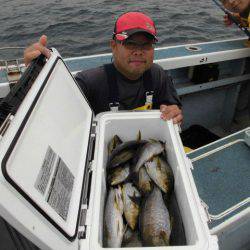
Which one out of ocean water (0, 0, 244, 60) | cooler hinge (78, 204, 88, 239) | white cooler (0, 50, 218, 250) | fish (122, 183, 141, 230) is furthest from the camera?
ocean water (0, 0, 244, 60)

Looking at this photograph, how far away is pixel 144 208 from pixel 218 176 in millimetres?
1056

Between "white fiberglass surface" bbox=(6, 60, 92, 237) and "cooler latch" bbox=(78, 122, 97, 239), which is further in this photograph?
"cooler latch" bbox=(78, 122, 97, 239)

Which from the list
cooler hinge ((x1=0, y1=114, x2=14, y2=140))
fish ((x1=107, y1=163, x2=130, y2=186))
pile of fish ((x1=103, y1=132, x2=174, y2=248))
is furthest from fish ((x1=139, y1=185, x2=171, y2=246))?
cooler hinge ((x1=0, y1=114, x2=14, y2=140))

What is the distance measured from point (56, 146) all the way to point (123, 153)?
0.80 meters

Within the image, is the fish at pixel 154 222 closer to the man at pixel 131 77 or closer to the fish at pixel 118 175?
the fish at pixel 118 175

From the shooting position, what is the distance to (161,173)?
2.12 m

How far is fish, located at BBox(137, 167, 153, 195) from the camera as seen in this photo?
2141 millimetres

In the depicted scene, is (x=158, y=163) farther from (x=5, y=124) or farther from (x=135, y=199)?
(x=5, y=124)

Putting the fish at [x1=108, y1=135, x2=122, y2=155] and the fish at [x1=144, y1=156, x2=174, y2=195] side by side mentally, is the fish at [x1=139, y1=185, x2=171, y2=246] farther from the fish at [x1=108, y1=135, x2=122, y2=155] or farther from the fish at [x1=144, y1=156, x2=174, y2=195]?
the fish at [x1=108, y1=135, x2=122, y2=155]

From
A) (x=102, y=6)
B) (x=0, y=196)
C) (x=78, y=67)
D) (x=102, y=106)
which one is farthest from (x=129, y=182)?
(x=102, y=6)

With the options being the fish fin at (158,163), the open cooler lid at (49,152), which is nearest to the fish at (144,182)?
the fish fin at (158,163)

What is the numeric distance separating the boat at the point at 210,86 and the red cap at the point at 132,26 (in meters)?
1.09

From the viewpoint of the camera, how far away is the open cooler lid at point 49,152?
1.26 meters

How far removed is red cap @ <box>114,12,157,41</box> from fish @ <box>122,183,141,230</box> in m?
1.22
